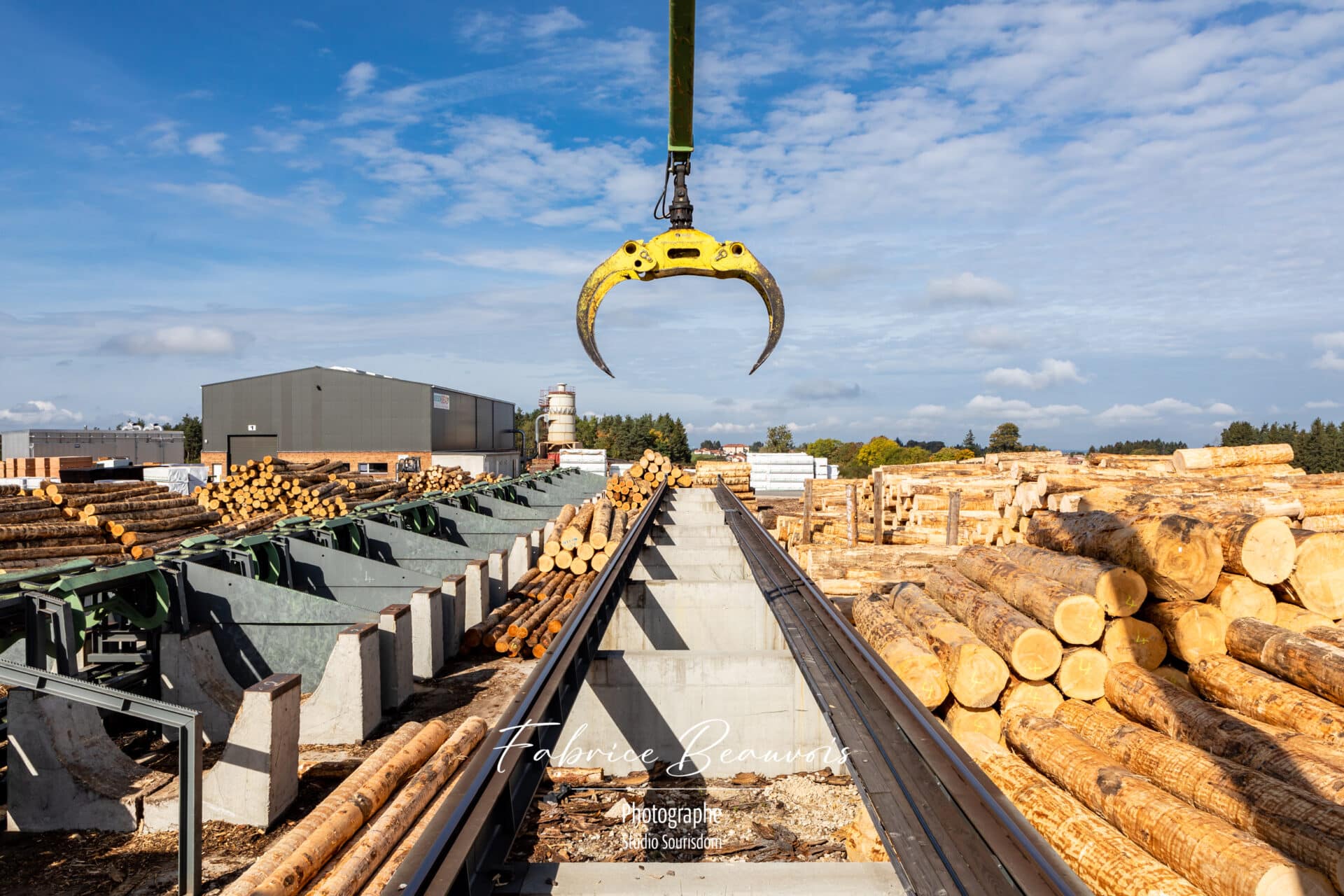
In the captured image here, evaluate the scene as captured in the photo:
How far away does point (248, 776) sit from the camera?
5.02 m

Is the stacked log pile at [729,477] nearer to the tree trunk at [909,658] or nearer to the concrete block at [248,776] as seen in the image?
the tree trunk at [909,658]

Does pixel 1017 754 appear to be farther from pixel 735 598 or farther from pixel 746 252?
pixel 746 252

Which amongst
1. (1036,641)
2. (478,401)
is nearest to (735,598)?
(1036,641)

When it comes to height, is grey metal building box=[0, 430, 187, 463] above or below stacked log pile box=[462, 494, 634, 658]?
above

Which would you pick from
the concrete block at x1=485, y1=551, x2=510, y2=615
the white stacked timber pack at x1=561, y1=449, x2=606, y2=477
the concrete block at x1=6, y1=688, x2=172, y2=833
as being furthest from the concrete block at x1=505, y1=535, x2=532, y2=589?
the white stacked timber pack at x1=561, y1=449, x2=606, y2=477

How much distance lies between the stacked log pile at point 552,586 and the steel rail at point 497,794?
2949mm

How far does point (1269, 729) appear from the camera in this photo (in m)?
4.41

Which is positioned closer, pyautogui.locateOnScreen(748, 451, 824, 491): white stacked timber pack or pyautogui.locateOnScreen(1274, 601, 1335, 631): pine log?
pyautogui.locateOnScreen(1274, 601, 1335, 631): pine log

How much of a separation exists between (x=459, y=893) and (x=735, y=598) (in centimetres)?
577

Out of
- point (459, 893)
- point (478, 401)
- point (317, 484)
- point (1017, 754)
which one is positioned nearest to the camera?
point (459, 893)

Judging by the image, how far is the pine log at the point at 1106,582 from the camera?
18.0 ft

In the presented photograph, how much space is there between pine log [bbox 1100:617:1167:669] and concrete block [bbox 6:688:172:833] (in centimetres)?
702

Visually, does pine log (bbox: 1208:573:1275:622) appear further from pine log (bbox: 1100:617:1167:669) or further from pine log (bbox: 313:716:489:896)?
pine log (bbox: 313:716:489:896)

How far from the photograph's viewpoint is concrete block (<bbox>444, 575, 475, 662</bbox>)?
901 cm
